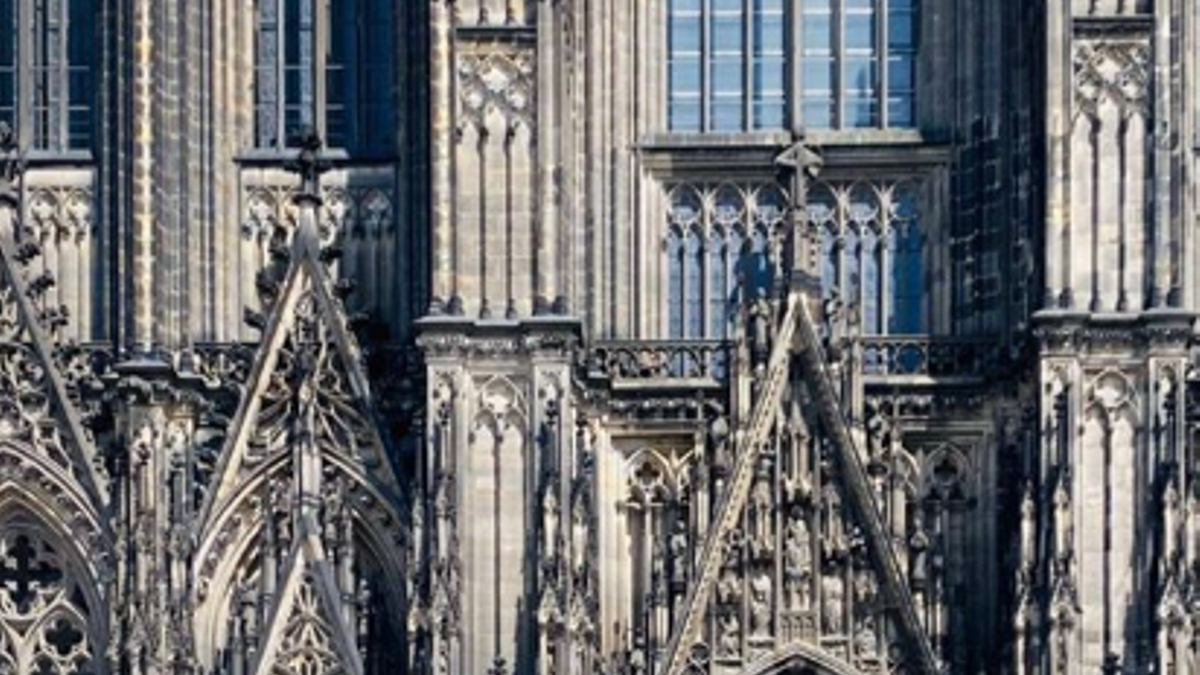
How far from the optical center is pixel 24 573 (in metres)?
40.0

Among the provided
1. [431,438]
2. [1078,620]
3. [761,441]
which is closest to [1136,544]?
[1078,620]

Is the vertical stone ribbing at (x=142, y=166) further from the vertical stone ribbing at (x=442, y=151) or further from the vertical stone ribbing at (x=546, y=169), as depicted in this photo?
the vertical stone ribbing at (x=546, y=169)

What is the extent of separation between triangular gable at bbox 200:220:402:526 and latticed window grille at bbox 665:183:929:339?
2921 mm

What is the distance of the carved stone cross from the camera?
39.9 m

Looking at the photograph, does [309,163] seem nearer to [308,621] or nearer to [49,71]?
[49,71]

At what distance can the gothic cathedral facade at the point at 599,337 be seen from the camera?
38.6 meters

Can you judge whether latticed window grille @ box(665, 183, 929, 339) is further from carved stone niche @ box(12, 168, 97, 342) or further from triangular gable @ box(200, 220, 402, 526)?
carved stone niche @ box(12, 168, 97, 342)

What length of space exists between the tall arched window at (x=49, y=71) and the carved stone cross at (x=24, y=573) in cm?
350

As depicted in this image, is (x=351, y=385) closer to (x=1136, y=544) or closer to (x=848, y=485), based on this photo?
(x=848, y=485)

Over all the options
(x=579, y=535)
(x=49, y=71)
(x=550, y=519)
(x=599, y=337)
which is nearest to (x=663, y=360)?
(x=599, y=337)

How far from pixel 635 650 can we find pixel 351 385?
127 inches

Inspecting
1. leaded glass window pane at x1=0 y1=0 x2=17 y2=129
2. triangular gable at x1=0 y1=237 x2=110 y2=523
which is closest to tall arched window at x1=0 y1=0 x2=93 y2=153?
leaded glass window pane at x1=0 y1=0 x2=17 y2=129

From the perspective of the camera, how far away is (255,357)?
39781 millimetres

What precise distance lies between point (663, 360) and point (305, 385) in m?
3.04
